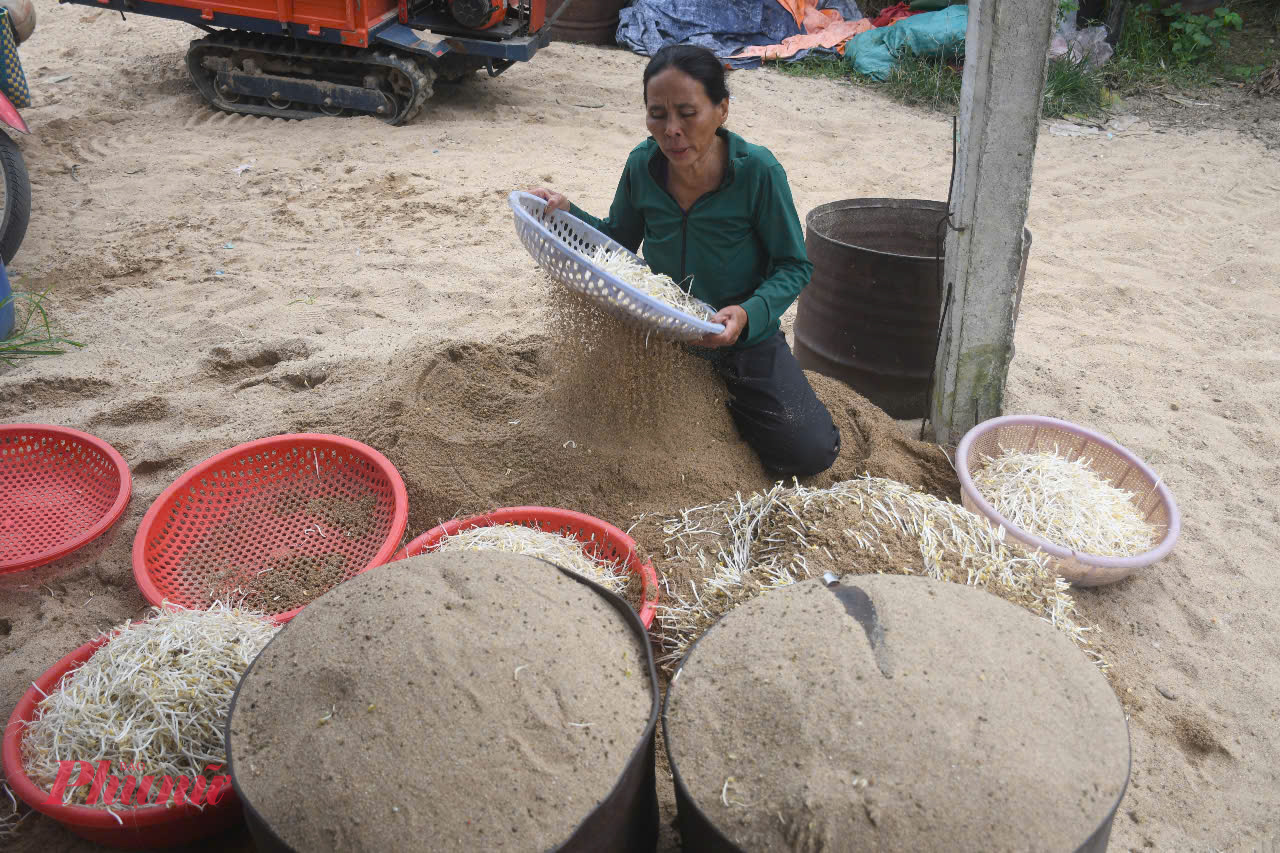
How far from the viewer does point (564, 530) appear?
2.52 m

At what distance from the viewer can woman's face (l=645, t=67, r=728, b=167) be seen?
241 centimetres

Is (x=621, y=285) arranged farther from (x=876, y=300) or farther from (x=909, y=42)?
(x=909, y=42)

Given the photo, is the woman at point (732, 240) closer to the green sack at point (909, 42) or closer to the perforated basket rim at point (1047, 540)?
the perforated basket rim at point (1047, 540)

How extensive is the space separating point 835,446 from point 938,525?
2.20ft

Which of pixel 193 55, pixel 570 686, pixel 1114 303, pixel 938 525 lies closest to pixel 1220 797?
pixel 938 525

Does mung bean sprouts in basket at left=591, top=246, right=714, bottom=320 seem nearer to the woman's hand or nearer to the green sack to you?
the woman's hand

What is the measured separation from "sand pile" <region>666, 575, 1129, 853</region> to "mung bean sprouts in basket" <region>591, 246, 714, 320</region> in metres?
1.18

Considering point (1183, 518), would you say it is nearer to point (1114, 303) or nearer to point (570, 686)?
point (1114, 303)

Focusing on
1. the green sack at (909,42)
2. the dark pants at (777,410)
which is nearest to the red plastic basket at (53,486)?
the dark pants at (777,410)

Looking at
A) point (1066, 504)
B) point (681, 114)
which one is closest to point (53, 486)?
point (681, 114)

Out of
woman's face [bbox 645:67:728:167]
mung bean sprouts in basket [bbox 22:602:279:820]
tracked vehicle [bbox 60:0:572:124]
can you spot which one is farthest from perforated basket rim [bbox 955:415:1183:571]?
tracked vehicle [bbox 60:0:572:124]

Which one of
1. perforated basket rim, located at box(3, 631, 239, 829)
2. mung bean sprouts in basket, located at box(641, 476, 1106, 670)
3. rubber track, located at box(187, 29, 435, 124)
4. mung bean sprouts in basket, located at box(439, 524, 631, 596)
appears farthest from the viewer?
rubber track, located at box(187, 29, 435, 124)

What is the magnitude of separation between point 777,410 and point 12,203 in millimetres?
3682

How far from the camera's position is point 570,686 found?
146 centimetres
